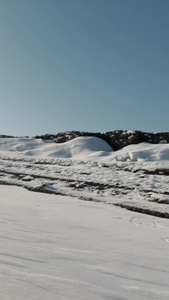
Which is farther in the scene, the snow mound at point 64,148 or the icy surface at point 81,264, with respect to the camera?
the snow mound at point 64,148

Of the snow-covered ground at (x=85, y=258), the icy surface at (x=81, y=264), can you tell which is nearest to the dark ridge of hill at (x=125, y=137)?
the snow-covered ground at (x=85, y=258)

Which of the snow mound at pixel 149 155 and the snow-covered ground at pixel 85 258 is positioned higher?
the snow mound at pixel 149 155

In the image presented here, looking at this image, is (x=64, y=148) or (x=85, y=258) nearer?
(x=85, y=258)

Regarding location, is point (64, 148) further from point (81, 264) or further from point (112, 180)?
point (81, 264)

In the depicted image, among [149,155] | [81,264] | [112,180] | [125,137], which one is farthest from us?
[125,137]

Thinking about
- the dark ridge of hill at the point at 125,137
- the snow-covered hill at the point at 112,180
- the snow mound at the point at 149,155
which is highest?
the dark ridge of hill at the point at 125,137

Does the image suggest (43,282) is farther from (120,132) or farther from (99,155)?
(120,132)

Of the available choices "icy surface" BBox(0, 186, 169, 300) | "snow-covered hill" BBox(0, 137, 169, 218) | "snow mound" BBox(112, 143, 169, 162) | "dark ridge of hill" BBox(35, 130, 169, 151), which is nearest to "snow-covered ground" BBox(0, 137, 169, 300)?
"icy surface" BBox(0, 186, 169, 300)

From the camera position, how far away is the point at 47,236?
4.51m

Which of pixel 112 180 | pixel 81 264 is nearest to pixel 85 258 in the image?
pixel 81 264

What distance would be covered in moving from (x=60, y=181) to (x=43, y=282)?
14.0 m

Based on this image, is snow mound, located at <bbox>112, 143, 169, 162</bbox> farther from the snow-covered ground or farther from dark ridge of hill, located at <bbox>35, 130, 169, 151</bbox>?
the snow-covered ground

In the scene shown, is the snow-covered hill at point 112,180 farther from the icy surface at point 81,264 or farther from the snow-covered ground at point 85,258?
the icy surface at point 81,264

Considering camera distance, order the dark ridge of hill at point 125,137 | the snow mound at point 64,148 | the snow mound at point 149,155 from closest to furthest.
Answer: the snow mound at point 149,155 → the snow mound at point 64,148 → the dark ridge of hill at point 125,137
